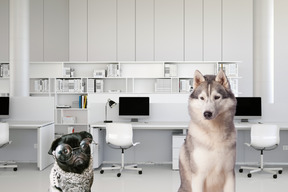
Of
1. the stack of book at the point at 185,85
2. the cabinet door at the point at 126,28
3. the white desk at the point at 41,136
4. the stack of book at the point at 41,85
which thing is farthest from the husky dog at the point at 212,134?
the cabinet door at the point at 126,28

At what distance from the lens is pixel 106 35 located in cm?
920

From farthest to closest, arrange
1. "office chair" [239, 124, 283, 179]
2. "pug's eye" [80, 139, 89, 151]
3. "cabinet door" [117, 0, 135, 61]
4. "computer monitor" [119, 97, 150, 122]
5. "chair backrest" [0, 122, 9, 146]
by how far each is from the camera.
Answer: "cabinet door" [117, 0, 135, 61]
"computer monitor" [119, 97, 150, 122]
"chair backrest" [0, 122, 9, 146]
"office chair" [239, 124, 283, 179]
"pug's eye" [80, 139, 89, 151]

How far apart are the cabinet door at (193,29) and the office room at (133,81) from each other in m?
0.03

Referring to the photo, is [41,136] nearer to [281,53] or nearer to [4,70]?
[4,70]

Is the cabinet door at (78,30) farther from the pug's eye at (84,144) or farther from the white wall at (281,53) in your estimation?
the pug's eye at (84,144)

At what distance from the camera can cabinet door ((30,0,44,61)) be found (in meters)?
8.68

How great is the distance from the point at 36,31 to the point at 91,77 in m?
2.11

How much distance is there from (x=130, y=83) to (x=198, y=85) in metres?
7.03

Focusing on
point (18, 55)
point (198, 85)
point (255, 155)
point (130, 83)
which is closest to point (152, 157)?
point (255, 155)

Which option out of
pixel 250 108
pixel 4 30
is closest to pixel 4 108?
pixel 4 30

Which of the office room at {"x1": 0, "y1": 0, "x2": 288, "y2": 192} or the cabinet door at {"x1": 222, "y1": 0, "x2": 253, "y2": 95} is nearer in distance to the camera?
the office room at {"x1": 0, "y1": 0, "x2": 288, "y2": 192}

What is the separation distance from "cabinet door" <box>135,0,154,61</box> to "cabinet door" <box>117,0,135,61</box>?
181mm

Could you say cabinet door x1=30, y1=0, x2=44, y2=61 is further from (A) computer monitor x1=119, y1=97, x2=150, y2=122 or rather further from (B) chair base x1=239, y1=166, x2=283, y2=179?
(B) chair base x1=239, y1=166, x2=283, y2=179

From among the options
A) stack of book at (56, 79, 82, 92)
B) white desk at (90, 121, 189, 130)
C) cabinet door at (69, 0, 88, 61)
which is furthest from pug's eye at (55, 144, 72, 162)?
cabinet door at (69, 0, 88, 61)
